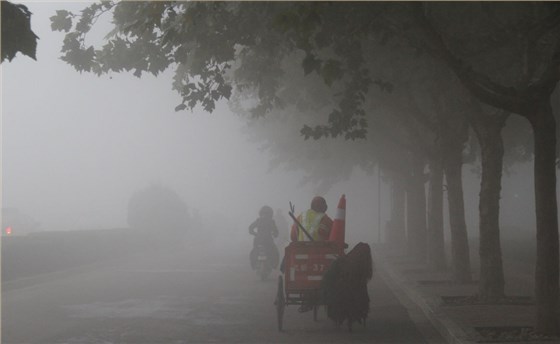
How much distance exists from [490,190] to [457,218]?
389 cm

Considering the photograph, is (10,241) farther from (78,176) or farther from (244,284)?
(78,176)

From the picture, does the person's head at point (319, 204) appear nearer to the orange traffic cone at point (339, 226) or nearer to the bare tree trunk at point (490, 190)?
the orange traffic cone at point (339, 226)

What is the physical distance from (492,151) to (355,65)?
3847 millimetres

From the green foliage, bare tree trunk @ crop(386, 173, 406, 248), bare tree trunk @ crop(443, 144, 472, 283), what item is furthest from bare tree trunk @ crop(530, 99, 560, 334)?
bare tree trunk @ crop(386, 173, 406, 248)

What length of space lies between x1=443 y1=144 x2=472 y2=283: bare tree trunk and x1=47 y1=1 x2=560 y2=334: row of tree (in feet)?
0.09

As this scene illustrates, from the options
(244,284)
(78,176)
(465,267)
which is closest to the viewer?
(465,267)

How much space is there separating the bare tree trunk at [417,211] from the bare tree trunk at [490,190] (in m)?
12.3

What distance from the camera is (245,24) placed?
1509 cm

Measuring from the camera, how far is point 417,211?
3086 cm

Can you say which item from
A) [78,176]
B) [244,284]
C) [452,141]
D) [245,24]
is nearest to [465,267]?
[452,141]

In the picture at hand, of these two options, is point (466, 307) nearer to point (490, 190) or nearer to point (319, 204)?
point (490, 190)

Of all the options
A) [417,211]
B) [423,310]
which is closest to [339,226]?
[423,310]

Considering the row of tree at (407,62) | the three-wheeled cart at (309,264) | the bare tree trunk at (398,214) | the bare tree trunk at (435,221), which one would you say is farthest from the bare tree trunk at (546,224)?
the bare tree trunk at (398,214)

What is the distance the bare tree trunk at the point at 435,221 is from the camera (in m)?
24.5
